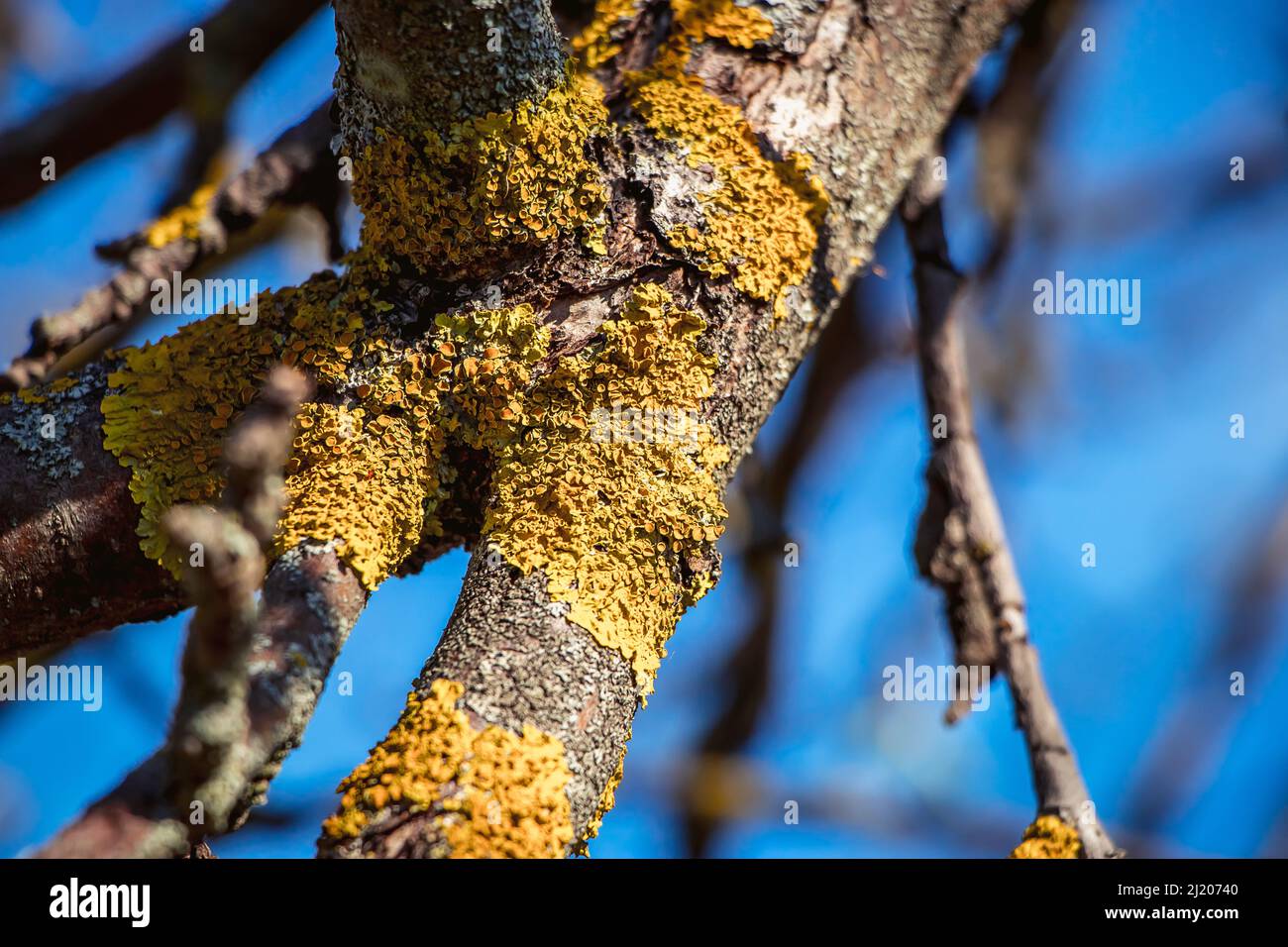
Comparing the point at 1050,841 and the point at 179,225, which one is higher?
the point at 179,225

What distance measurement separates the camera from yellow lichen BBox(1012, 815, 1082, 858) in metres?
1.52

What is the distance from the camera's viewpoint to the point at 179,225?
1.87 meters

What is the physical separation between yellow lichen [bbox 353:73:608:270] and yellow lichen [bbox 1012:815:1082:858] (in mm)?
1093

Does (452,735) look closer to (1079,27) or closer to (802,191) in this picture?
(802,191)

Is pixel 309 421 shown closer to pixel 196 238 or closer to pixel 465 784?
pixel 465 784

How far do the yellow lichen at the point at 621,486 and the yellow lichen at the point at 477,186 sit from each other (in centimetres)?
18

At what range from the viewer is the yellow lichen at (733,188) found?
1515 millimetres

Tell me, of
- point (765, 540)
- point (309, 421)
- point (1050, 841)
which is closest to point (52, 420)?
point (309, 421)

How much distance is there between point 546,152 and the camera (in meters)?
1.42

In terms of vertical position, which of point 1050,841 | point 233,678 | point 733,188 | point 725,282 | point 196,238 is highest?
point 196,238

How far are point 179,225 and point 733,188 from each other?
3.38ft

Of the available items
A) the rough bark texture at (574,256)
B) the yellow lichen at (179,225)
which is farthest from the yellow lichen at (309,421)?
the yellow lichen at (179,225)
